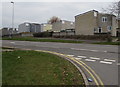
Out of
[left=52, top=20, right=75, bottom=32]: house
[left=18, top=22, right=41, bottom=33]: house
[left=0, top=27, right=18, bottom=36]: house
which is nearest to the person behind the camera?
[left=0, top=27, right=18, bottom=36]: house

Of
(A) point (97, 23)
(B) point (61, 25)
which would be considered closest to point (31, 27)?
(B) point (61, 25)

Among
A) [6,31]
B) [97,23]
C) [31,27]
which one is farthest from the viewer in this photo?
[31,27]

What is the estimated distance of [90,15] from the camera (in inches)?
1699

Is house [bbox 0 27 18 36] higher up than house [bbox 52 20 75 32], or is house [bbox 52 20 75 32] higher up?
house [bbox 52 20 75 32]

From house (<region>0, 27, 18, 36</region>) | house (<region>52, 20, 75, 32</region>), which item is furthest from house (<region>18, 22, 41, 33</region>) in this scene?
house (<region>52, 20, 75, 32</region>)

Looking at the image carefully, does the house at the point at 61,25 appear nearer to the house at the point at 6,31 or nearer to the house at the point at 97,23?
the house at the point at 6,31

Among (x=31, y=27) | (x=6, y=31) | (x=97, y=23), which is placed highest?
(x=31, y=27)

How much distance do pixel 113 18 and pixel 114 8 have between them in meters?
6.33

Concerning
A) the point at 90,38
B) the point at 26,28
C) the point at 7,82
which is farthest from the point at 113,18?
the point at 26,28

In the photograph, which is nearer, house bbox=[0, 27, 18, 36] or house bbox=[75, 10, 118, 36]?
house bbox=[75, 10, 118, 36]

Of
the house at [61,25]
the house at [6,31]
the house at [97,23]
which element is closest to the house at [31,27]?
the house at [6,31]

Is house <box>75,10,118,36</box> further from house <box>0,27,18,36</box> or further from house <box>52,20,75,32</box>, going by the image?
house <box>0,27,18,36</box>

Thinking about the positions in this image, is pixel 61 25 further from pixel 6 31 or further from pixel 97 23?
pixel 6 31

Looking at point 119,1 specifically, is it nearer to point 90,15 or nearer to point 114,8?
point 114,8
